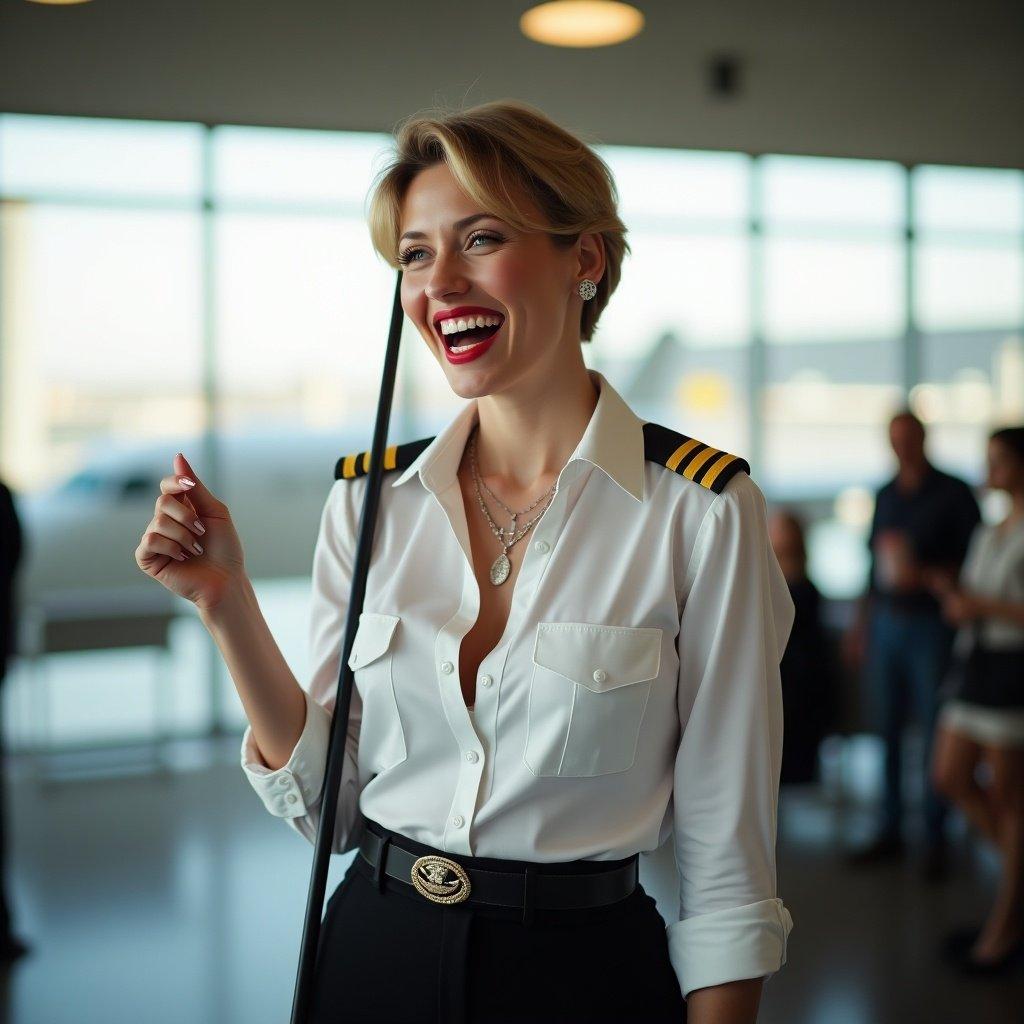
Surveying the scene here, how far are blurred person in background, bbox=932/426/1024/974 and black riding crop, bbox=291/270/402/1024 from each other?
242cm

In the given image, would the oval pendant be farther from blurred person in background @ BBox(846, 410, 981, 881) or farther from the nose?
blurred person in background @ BBox(846, 410, 981, 881)

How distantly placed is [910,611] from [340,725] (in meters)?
3.12

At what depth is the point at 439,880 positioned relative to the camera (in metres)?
1.20

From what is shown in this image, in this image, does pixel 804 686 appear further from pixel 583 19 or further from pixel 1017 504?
pixel 583 19

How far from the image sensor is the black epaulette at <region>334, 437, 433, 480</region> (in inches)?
54.8

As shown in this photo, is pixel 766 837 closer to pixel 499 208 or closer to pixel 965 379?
pixel 499 208

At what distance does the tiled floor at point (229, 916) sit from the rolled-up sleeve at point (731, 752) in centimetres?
194

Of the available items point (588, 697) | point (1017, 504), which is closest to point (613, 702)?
point (588, 697)

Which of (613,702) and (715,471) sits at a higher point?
(715,471)

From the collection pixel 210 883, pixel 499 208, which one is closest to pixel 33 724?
pixel 210 883

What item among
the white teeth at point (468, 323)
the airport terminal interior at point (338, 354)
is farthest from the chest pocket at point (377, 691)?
the airport terminal interior at point (338, 354)

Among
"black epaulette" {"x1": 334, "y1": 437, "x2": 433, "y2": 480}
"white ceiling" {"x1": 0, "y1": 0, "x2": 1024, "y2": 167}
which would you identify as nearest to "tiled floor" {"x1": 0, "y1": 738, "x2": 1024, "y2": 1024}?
"black epaulette" {"x1": 334, "y1": 437, "x2": 433, "y2": 480}

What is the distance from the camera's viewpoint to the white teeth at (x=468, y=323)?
4.01 feet

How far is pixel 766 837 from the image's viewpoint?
1.18 meters
